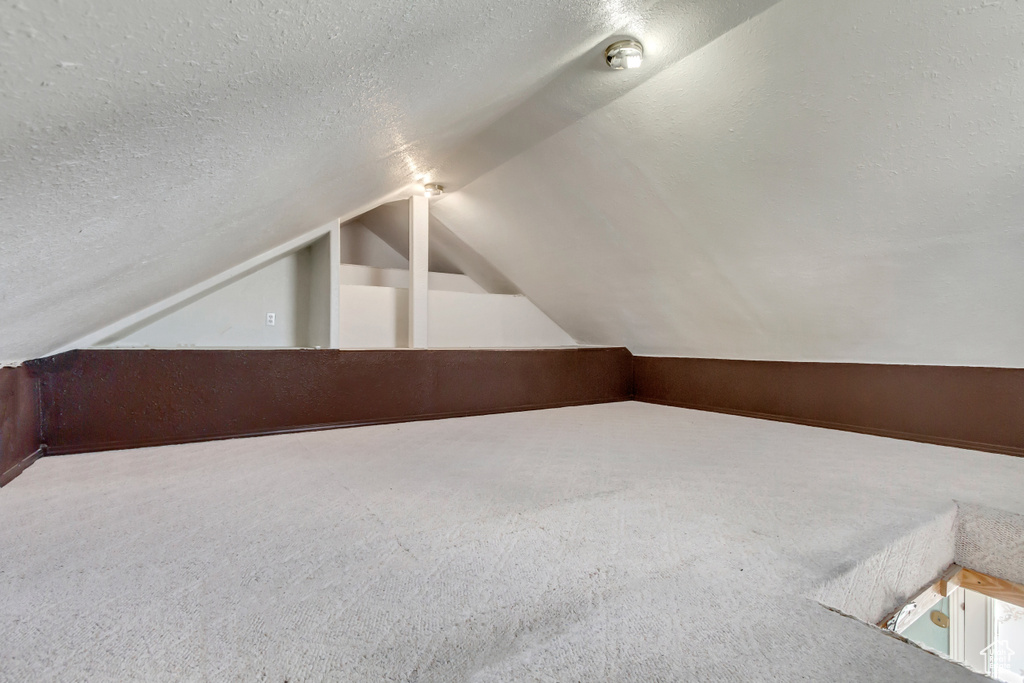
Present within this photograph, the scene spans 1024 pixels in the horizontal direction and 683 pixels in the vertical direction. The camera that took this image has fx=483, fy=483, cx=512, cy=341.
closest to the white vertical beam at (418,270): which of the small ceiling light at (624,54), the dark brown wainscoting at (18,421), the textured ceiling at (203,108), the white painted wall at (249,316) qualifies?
the white painted wall at (249,316)

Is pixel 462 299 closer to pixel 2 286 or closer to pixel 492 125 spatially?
pixel 492 125

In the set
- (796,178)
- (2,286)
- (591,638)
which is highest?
(796,178)

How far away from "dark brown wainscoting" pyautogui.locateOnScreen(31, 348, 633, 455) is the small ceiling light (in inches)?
102

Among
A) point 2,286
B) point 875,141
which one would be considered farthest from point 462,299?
point 2,286

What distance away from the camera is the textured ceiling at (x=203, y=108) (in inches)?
22.6

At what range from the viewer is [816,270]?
3000 mm

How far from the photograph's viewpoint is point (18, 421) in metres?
2.34

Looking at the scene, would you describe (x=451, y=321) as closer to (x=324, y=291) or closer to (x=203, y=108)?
(x=324, y=291)

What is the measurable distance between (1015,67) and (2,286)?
3142 millimetres

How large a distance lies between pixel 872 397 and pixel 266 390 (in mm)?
4286

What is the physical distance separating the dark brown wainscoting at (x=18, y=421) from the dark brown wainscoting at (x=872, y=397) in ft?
15.7

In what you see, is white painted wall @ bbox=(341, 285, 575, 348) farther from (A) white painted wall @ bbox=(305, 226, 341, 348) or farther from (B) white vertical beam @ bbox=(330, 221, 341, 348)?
(B) white vertical beam @ bbox=(330, 221, 341, 348)

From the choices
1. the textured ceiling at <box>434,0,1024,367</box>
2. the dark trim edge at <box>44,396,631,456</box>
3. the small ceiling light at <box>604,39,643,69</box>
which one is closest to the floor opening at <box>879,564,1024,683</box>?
the textured ceiling at <box>434,0,1024,367</box>

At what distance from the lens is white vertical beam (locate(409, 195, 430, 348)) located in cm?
422
